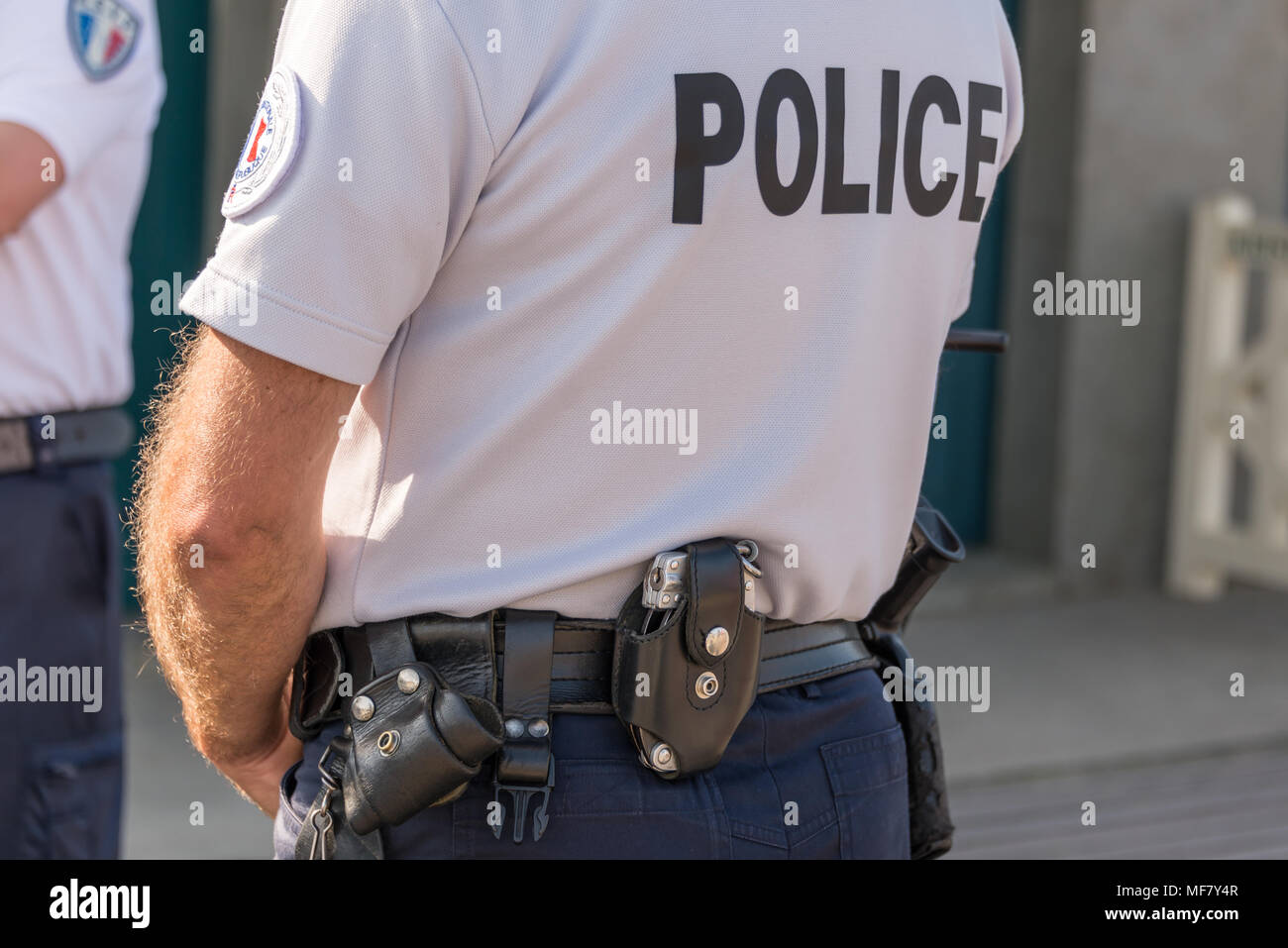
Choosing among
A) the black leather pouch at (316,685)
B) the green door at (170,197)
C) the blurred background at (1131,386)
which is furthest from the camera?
the blurred background at (1131,386)

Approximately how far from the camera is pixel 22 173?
2441 mm

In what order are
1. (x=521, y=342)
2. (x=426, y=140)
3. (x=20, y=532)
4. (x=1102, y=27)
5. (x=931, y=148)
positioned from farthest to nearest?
(x=1102, y=27)
(x=20, y=532)
(x=931, y=148)
(x=521, y=342)
(x=426, y=140)

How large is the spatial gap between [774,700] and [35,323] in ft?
5.04

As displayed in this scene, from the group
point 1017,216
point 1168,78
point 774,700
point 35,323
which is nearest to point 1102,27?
point 1168,78

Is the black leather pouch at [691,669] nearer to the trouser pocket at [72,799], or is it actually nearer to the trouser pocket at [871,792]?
the trouser pocket at [871,792]

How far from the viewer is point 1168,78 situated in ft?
20.3

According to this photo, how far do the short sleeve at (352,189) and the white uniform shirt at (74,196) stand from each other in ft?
3.94

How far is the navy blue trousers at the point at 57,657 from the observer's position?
257cm

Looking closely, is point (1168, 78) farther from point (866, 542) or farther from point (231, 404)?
point (231, 404)

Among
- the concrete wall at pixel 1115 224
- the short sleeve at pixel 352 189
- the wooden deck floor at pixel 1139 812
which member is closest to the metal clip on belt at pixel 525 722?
the short sleeve at pixel 352 189

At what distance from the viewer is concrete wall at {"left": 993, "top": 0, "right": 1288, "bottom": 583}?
6105 millimetres

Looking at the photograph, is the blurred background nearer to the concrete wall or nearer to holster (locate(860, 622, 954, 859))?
the concrete wall

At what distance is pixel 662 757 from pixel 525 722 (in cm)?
14
